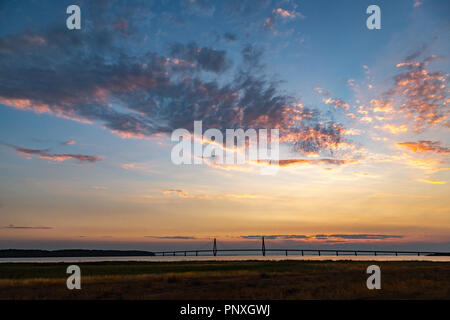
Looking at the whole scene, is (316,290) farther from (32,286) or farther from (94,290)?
(32,286)

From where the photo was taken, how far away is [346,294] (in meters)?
29.2
